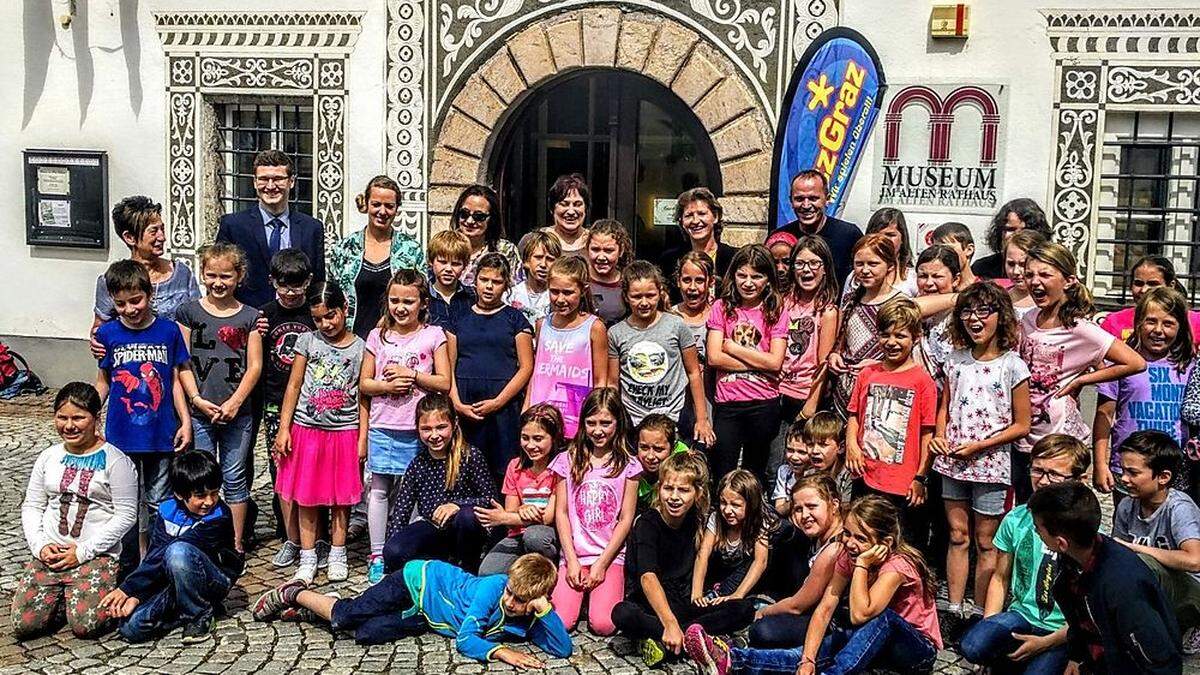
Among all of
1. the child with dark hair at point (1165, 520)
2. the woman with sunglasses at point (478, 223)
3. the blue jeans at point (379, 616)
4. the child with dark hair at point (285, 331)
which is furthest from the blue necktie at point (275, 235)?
the child with dark hair at point (1165, 520)

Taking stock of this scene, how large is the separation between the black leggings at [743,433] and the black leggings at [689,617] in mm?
920

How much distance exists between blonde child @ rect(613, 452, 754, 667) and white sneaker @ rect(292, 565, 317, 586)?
4.97 ft

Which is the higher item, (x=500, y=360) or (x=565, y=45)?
(x=565, y=45)

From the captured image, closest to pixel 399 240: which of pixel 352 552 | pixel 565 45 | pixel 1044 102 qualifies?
pixel 352 552

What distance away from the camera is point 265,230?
6.88 m

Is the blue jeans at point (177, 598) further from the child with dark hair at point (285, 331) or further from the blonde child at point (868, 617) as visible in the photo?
the blonde child at point (868, 617)

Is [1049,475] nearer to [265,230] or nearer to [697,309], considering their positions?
[697,309]

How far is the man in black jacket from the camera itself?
12.1 feet

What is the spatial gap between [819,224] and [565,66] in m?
3.24

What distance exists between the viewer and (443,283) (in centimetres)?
619

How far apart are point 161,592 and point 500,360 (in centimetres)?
179

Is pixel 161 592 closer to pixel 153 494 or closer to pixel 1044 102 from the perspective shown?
pixel 153 494

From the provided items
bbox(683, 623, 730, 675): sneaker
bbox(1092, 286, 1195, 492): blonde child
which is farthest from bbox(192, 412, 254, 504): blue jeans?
bbox(1092, 286, 1195, 492): blonde child

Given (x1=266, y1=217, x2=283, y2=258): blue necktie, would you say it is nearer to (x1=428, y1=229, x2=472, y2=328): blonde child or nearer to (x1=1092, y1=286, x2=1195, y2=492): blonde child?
(x1=428, y1=229, x2=472, y2=328): blonde child
